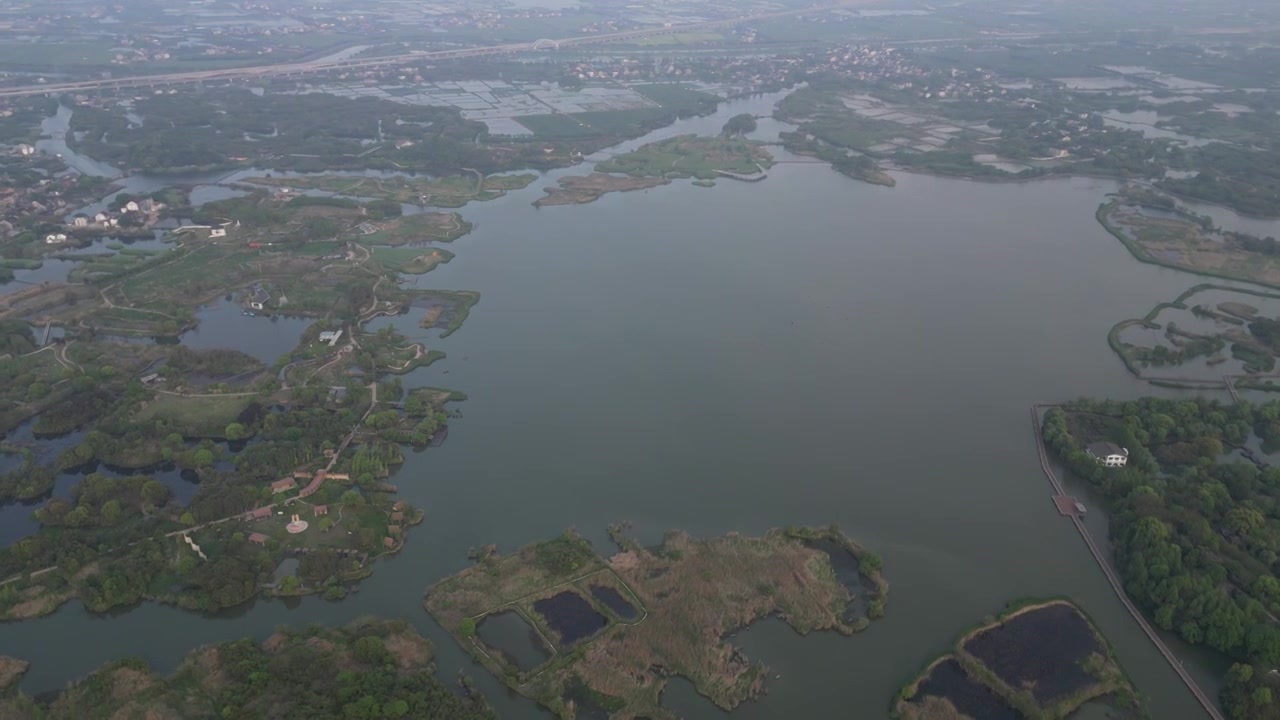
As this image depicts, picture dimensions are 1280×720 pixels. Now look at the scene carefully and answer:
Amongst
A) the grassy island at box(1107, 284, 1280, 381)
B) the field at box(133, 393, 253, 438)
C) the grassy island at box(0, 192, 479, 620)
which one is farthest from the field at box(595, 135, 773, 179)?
the field at box(133, 393, 253, 438)

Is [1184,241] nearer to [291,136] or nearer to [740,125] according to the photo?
[740,125]

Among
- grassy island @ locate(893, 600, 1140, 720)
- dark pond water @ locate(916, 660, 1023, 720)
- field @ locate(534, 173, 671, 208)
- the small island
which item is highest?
field @ locate(534, 173, 671, 208)

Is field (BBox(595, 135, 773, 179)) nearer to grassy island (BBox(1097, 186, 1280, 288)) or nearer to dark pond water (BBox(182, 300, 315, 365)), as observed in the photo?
grassy island (BBox(1097, 186, 1280, 288))

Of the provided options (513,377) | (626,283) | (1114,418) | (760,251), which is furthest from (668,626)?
(760,251)

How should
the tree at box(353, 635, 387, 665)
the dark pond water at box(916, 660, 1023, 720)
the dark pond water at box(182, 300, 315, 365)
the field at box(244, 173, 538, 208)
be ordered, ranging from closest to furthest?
the dark pond water at box(916, 660, 1023, 720), the tree at box(353, 635, 387, 665), the dark pond water at box(182, 300, 315, 365), the field at box(244, 173, 538, 208)

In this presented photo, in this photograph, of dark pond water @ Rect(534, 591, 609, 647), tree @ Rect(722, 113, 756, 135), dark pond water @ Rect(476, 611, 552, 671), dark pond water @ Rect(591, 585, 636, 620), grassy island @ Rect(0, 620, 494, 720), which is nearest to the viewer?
grassy island @ Rect(0, 620, 494, 720)

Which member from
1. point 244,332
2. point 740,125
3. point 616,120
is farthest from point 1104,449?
point 616,120

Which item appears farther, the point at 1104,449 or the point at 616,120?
the point at 616,120
